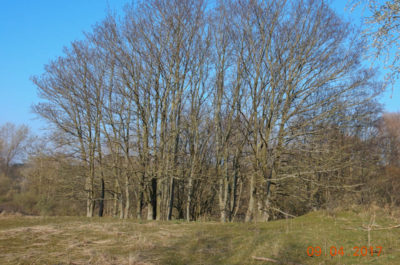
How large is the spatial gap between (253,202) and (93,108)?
930 centimetres

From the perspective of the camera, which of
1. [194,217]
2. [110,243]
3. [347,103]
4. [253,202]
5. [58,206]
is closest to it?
[110,243]

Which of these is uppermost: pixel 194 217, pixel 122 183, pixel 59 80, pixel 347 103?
pixel 59 80

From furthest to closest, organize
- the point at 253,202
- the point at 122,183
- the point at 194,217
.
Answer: the point at 194,217
the point at 122,183
the point at 253,202

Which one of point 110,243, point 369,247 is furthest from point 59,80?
point 369,247

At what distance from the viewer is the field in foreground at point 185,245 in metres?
5.64

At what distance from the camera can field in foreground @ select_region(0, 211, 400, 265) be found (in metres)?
5.64

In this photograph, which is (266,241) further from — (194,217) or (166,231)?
(194,217)

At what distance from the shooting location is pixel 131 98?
14.3m
